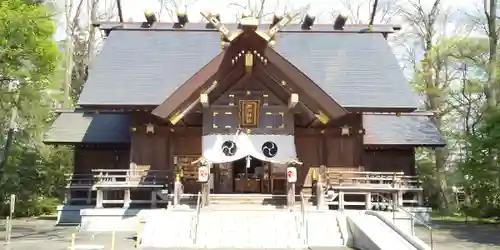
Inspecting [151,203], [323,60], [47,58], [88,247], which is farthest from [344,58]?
[88,247]

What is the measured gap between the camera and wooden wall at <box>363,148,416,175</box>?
22.3 meters

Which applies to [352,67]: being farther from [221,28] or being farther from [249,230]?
[249,230]

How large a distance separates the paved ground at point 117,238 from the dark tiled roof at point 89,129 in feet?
13.3

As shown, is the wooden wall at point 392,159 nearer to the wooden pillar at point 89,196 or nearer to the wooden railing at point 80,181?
the wooden pillar at point 89,196

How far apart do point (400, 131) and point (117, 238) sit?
42.3ft

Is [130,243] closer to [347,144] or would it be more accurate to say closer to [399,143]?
[347,144]

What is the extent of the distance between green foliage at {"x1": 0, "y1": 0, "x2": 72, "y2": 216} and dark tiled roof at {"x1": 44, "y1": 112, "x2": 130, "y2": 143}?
95 centimetres

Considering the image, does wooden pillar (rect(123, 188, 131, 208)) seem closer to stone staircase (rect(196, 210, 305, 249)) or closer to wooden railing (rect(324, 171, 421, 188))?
stone staircase (rect(196, 210, 305, 249))

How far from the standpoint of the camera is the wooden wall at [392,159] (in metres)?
22.3

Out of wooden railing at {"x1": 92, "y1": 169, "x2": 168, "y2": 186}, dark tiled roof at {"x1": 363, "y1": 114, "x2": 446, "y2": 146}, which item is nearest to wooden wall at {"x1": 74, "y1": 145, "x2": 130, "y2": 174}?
wooden railing at {"x1": 92, "y1": 169, "x2": 168, "y2": 186}

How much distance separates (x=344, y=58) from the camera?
74.7 feet

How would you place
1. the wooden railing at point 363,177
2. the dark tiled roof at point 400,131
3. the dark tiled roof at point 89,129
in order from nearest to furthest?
the wooden railing at point 363,177
the dark tiled roof at point 400,131
the dark tiled roof at point 89,129

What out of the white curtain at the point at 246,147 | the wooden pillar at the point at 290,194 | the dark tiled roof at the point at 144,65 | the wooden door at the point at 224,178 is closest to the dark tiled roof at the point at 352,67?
the white curtain at the point at 246,147

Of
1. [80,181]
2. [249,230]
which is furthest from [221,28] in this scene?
[80,181]
